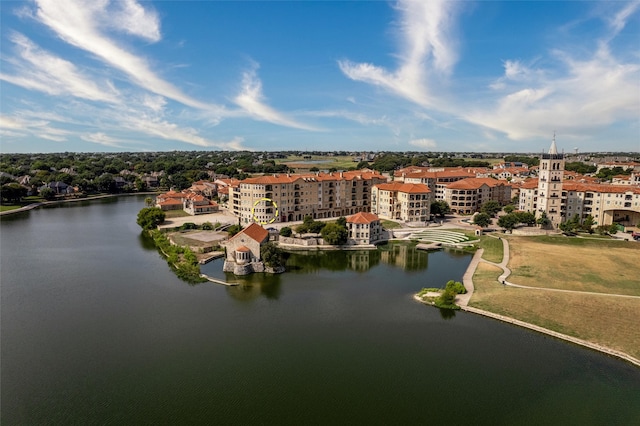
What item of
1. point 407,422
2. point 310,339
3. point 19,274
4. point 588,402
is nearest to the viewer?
point 407,422

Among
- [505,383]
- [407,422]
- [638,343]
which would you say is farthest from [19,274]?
[638,343]

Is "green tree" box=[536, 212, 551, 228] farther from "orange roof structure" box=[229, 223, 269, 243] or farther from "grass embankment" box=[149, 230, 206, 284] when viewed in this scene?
"grass embankment" box=[149, 230, 206, 284]

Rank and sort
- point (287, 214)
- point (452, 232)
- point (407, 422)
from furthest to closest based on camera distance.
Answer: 1. point (287, 214)
2. point (452, 232)
3. point (407, 422)

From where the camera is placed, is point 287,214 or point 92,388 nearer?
point 92,388

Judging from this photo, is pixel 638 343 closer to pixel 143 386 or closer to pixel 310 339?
pixel 310 339

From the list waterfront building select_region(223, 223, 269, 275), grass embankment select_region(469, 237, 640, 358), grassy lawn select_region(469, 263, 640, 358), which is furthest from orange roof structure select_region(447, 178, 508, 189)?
waterfront building select_region(223, 223, 269, 275)

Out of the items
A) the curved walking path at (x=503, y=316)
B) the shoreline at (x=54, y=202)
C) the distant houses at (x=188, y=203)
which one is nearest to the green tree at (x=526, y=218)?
the curved walking path at (x=503, y=316)

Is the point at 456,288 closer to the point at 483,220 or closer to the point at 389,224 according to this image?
the point at 483,220

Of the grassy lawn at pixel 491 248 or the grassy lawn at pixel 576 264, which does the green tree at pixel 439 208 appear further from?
the grassy lawn at pixel 576 264
